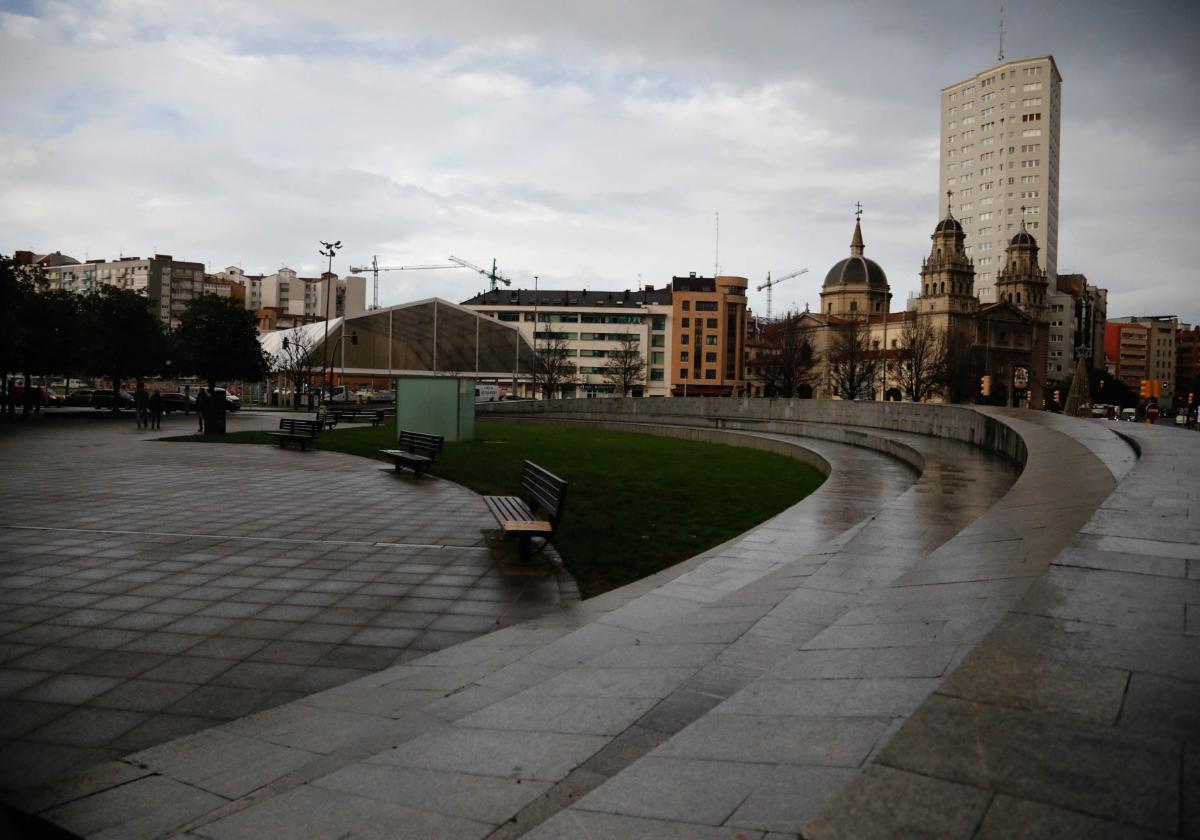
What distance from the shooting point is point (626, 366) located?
98.4 metres

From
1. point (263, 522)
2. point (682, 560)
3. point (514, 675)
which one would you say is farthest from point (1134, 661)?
point (263, 522)

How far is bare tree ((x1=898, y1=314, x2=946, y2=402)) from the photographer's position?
58531mm

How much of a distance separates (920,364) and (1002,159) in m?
85.5

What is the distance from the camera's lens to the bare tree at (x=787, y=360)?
230ft

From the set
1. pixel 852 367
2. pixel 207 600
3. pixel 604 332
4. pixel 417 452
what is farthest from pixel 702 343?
pixel 207 600

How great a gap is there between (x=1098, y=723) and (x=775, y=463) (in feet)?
59.2

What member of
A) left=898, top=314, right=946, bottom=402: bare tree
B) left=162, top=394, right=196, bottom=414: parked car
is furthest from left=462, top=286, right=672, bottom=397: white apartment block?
left=162, top=394, right=196, bottom=414: parked car

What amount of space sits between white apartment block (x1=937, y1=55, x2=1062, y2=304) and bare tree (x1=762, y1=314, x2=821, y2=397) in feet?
174

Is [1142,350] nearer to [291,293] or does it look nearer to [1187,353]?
[1187,353]

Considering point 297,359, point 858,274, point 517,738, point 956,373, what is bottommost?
point 517,738

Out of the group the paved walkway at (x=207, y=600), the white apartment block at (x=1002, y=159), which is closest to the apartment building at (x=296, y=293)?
the white apartment block at (x=1002, y=159)

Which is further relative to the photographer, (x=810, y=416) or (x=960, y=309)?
(x=960, y=309)

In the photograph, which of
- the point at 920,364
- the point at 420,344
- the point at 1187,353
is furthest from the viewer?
the point at 1187,353

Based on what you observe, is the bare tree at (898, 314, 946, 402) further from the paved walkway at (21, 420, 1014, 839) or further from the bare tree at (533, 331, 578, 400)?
the paved walkway at (21, 420, 1014, 839)
